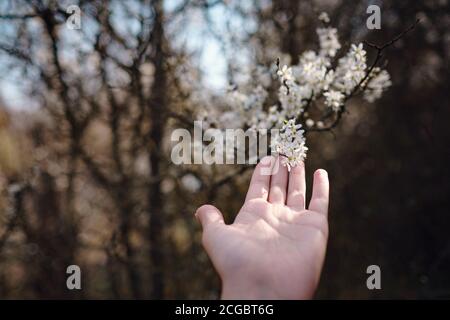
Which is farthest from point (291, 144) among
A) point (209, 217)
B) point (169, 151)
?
point (169, 151)

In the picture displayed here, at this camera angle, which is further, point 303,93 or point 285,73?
point 303,93

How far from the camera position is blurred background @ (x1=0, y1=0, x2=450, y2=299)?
10.8 ft

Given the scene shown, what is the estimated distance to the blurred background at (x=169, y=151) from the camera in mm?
3285

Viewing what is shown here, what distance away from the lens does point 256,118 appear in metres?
2.33

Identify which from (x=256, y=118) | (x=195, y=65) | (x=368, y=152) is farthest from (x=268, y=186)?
(x=368, y=152)

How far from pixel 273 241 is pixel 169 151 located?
7.30 feet

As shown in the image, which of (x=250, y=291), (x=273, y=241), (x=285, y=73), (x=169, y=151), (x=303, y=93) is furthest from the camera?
(x=169, y=151)

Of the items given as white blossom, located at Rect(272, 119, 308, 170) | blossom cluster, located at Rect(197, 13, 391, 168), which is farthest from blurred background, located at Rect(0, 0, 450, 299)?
white blossom, located at Rect(272, 119, 308, 170)

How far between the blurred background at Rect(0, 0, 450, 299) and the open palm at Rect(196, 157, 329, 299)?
1133 millimetres

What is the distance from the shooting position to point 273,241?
171cm

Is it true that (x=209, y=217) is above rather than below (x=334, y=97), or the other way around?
below

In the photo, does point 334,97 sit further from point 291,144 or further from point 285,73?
point 291,144

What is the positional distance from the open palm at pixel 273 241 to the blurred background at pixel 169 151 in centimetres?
113

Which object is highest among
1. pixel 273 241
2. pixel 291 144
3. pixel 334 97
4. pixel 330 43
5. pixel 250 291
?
pixel 330 43
